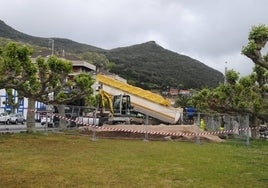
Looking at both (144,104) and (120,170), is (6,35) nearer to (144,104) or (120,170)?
(144,104)

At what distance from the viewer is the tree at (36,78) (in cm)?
2416

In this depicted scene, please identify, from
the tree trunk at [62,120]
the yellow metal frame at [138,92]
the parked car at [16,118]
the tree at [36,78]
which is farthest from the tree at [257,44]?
the parked car at [16,118]

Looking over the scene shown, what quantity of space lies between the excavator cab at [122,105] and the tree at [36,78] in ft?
32.5

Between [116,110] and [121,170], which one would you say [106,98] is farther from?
[121,170]

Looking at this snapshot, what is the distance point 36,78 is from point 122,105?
14.0m

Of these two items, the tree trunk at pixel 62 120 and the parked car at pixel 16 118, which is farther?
the parked car at pixel 16 118

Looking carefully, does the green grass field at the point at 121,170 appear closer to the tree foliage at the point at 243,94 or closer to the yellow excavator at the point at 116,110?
the tree foliage at the point at 243,94

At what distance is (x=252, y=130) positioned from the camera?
38.8 meters

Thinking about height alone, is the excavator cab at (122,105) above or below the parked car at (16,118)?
above

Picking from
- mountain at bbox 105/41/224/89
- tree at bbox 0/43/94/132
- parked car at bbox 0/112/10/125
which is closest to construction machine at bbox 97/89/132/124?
tree at bbox 0/43/94/132

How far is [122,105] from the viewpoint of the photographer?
40.3 metres

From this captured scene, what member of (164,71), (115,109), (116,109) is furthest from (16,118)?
(164,71)

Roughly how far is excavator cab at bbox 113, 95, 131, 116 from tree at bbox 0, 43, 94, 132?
9.89 meters

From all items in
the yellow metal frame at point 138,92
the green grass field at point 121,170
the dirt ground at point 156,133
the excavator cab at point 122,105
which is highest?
the yellow metal frame at point 138,92
